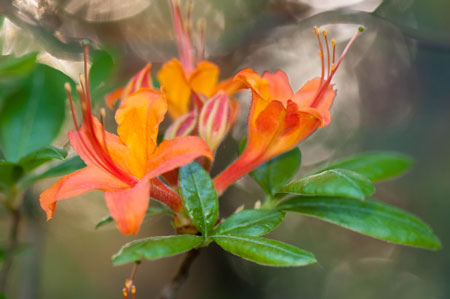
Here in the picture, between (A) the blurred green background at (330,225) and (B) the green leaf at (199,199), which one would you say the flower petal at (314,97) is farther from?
(A) the blurred green background at (330,225)

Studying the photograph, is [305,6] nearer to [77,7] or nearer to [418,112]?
[77,7]

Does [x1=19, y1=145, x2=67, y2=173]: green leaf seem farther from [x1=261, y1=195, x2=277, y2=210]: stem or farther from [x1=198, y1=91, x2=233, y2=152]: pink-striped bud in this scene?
[x1=261, y1=195, x2=277, y2=210]: stem

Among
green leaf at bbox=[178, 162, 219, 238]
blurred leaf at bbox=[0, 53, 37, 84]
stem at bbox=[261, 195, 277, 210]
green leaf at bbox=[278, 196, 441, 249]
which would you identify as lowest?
stem at bbox=[261, 195, 277, 210]

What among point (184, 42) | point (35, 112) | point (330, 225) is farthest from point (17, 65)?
point (330, 225)

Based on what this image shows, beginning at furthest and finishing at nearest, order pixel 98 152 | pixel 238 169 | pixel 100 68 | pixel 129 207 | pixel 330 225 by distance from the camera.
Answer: pixel 330 225, pixel 100 68, pixel 238 169, pixel 98 152, pixel 129 207

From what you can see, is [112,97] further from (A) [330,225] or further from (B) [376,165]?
(A) [330,225]

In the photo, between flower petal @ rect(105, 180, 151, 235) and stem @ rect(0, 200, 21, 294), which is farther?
stem @ rect(0, 200, 21, 294)

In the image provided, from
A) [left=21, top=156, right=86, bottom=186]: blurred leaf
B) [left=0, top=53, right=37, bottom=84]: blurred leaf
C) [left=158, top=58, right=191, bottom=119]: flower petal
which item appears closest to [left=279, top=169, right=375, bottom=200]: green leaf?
[left=158, top=58, right=191, bottom=119]: flower petal
